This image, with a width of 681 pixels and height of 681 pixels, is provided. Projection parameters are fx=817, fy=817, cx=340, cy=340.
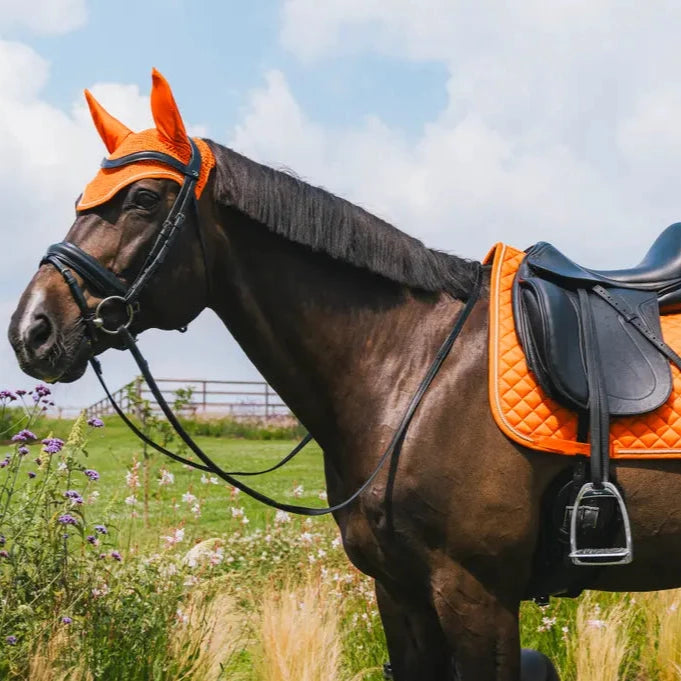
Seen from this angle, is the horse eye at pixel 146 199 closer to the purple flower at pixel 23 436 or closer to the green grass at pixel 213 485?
the purple flower at pixel 23 436

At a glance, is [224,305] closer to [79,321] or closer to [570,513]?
[79,321]

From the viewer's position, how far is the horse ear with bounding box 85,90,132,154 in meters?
3.08

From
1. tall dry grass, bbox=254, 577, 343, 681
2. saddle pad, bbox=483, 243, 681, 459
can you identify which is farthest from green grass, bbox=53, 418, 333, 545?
saddle pad, bbox=483, 243, 681, 459

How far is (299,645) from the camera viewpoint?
15.1 feet

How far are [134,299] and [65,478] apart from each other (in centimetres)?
182

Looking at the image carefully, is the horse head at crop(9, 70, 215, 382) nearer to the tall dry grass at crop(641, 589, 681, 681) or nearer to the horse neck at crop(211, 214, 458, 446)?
the horse neck at crop(211, 214, 458, 446)

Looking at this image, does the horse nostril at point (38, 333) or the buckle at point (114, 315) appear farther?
the buckle at point (114, 315)

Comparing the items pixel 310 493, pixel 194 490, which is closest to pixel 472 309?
pixel 310 493

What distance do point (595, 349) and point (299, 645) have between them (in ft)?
8.72

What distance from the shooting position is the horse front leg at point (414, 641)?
10.0 ft

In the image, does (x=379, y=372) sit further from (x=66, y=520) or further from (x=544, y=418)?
(x=66, y=520)

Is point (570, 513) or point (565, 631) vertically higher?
point (570, 513)

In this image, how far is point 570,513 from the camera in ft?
9.22

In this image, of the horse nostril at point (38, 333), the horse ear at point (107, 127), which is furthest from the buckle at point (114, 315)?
the horse ear at point (107, 127)
